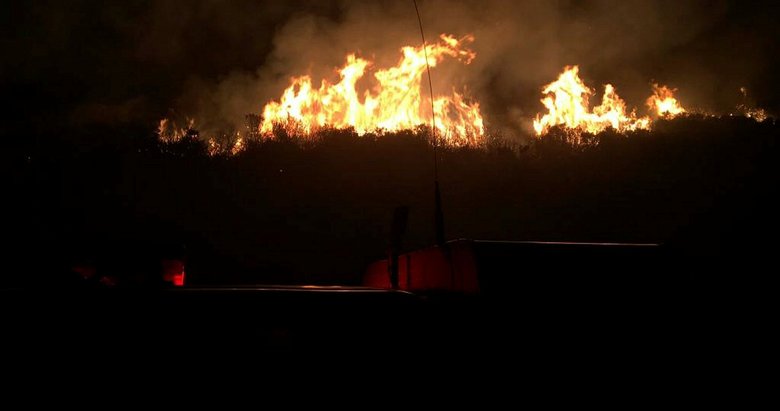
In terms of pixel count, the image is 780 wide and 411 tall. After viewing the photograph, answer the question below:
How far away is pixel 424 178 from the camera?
3450 cm

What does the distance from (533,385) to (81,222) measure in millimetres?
36966

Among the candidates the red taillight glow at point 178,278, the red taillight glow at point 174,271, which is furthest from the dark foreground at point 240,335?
the red taillight glow at point 178,278

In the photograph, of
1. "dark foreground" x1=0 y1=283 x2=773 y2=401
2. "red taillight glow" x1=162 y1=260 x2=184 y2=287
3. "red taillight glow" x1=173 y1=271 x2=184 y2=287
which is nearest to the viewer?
"dark foreground" x1=0 y1=283 x2=773 y2=401

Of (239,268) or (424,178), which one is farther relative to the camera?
(424,178)

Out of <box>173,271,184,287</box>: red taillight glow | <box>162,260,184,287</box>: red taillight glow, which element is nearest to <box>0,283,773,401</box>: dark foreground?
<box>162,260,184,287</box>: red taillight glow

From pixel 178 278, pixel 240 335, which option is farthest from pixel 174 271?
pixel 240 335

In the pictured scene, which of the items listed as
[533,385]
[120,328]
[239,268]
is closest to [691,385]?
[533,385]

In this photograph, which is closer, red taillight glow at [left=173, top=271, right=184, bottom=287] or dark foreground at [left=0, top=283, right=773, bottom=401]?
dark foreground at [left=0, top=283, right=773, bottom=401]

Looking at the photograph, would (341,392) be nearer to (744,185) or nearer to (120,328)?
(120,328)

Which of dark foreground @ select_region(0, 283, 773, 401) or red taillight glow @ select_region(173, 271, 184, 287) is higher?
red taillight glow @ select_region(173, 271, 184, 287)

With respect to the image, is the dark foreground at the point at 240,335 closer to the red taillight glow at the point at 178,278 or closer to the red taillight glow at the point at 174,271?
the red taillight glow at the point at 174,271

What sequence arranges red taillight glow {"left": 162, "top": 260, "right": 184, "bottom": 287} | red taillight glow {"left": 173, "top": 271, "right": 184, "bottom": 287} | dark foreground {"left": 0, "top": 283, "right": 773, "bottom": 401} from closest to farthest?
dark foreground {"left": 0, "top": 283, "right": 773, "bottom": 401} → red taillight glow {"left": 162, "top": 260, "right": 184, "bottom": 287} → red taillight glow {"left": 173, "top": 271, "right": 184, "bottom": 287}

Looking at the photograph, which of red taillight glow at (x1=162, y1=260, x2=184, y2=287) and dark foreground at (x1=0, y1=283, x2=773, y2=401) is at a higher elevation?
red taillight glow at (x1=162, y1=260, x2=184, y2=287)

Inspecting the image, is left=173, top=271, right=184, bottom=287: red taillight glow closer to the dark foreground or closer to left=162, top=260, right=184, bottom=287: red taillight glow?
left=162, top=260, right=184, bottom=287: red taillight glow
